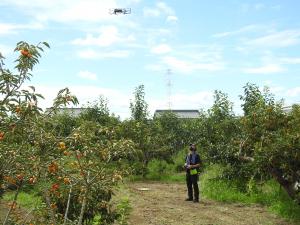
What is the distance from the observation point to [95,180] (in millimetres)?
4570

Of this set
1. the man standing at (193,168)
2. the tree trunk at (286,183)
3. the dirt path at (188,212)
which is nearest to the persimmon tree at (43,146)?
the dirt path at (188,212)

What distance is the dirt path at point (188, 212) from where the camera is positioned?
31.2 ft

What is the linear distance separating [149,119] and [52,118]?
58.9 ft

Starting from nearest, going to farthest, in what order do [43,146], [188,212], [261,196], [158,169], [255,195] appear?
[43,146]
[188,212]
[261,196]
[255,195]
[158,169]

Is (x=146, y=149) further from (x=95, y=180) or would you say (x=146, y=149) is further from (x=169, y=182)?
(x=95, y=180)

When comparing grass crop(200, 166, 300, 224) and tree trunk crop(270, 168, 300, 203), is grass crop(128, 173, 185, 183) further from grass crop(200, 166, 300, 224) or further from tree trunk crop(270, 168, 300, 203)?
tree trunk crop(270, 168, 300, 203)

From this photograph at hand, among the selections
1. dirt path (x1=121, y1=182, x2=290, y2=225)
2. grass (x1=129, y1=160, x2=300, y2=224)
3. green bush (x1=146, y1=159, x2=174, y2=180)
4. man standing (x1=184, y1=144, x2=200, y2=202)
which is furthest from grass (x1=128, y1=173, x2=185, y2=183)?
man standing (x1=184, y1=144, x2=200, y2=202)

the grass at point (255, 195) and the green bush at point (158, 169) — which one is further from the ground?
the green bush at point (158, 169)

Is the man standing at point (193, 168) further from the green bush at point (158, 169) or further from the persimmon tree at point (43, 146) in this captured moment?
the persimmon tree at point (43, 146)

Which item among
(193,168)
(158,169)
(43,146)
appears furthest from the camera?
(158,169)

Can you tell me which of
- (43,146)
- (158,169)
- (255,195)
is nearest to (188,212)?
(255,195)

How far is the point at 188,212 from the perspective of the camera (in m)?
10.5

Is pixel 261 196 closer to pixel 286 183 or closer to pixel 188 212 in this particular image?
pixel 286 183

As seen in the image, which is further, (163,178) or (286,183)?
(163,178)
